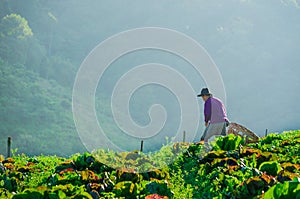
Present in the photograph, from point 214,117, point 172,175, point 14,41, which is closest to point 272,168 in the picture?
point 172,175

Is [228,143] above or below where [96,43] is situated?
below

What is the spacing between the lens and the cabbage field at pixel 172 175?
11.7 ft

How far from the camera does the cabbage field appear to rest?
3568 mm

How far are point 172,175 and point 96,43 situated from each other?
5429 cm

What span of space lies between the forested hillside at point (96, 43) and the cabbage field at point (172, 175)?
1190 inches

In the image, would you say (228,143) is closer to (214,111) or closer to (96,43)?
(214,111)

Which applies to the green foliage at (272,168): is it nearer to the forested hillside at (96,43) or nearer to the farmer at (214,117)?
the farmer at (214,117)

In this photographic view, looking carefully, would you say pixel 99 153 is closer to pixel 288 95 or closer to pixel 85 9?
pixel 288 95

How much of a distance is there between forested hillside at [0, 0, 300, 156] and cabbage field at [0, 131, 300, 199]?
30.2 metres

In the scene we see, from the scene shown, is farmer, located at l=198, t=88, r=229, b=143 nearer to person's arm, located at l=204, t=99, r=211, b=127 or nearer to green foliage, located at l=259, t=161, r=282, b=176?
person's arm, located at l=204, t=99, r=211, b=127

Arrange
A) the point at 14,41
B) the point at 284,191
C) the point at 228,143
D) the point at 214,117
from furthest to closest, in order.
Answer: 1. the point at 14,41
2. the point at 214,117
3. the point at 228,143
4. the point at 284,191

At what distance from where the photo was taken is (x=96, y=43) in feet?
192

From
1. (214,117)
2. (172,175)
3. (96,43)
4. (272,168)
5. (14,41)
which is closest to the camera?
(272,168)

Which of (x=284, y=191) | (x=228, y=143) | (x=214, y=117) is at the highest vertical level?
(x=214, y=117)
